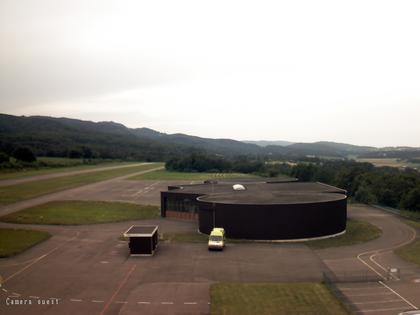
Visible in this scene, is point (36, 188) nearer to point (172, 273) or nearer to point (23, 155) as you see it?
point (23, 155)

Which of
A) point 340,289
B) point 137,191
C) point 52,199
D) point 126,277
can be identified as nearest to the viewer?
point 340,289

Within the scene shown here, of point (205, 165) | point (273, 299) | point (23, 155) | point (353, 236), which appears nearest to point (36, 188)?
point (23, 155)

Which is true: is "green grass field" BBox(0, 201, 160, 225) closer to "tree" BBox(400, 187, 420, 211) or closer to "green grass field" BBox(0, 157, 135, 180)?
"tree" BBox(400, 187, 420, 211)

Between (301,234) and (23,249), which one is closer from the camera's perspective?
(23,249)

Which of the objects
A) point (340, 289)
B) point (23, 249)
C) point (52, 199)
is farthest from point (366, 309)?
point (52, 199)

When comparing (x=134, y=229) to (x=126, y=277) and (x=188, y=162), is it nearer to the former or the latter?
(x=126, y=277)
